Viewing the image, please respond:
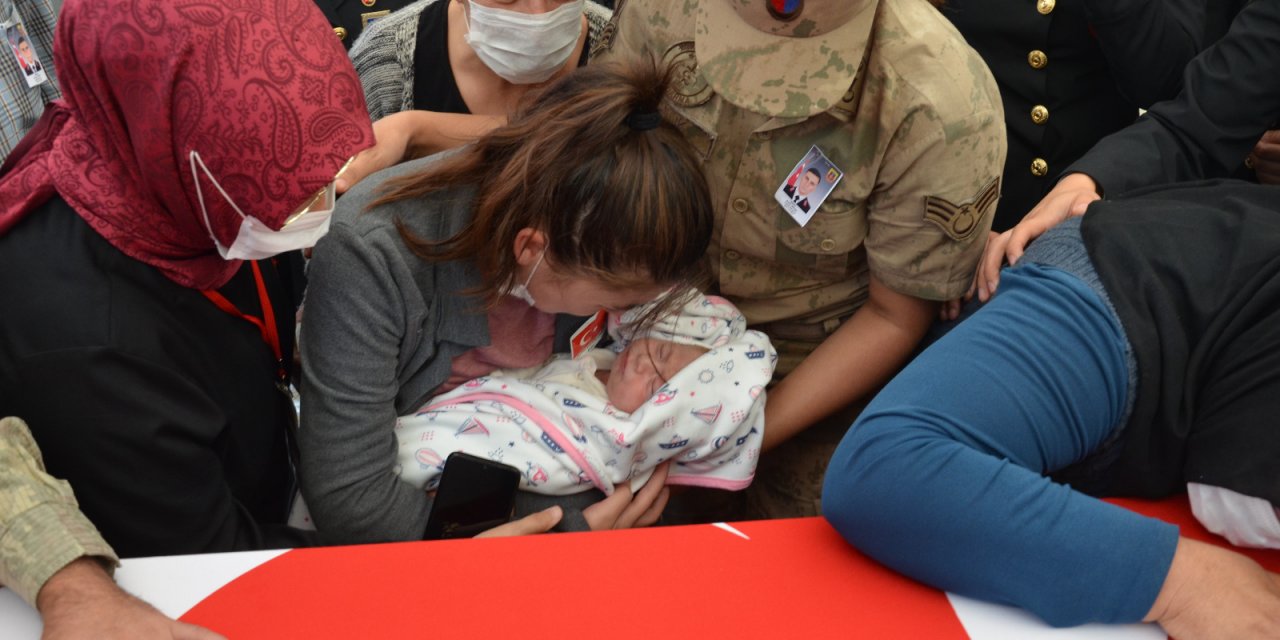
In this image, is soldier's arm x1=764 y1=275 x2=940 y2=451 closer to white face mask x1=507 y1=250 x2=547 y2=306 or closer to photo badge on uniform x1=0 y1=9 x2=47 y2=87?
white face mask x1=507 y1=250 x2=547 y2=306

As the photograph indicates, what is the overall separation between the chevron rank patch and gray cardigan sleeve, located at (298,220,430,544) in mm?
841

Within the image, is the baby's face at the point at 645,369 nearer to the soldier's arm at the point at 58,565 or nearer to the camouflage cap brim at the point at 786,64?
the camouflage cap brim at the point at 786,64

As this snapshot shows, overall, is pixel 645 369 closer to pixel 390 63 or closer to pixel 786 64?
pixel 786 64

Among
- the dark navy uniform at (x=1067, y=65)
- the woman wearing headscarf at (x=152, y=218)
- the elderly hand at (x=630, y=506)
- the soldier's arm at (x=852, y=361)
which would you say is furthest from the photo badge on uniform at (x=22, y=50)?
the dark navy uniform at (x=1067, y=65)

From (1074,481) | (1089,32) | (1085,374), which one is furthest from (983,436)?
(1089,32)

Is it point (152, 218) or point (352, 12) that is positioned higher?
point (152, 218)

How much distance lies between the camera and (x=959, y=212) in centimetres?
164

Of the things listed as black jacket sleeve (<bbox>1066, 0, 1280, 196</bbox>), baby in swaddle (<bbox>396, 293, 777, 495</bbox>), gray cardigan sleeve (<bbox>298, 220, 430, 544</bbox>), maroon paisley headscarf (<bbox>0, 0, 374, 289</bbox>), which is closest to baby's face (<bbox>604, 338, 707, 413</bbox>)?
baby in swaddle (<bbox>396, 293, 777, 495</bbox>)

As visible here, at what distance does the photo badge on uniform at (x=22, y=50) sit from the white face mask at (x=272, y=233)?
1.69 metres

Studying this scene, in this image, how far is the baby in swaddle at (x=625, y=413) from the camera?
5.26ft

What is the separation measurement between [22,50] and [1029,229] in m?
2.44

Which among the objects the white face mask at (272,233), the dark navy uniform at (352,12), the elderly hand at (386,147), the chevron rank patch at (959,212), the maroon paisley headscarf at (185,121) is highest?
the maroon paisley headscarf at (185,121)

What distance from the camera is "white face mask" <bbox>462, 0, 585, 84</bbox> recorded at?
1.95m

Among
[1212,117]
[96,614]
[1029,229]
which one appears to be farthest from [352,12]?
[1212,117]
